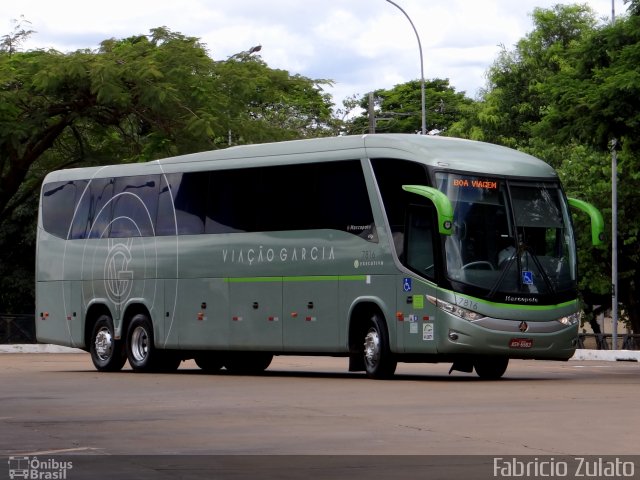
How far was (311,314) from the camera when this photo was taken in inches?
1016

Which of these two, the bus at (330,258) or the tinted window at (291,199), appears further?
the tinted window at (291,199)

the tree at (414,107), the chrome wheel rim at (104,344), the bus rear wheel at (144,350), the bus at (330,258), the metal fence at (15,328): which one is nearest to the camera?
the bus at (330,258)

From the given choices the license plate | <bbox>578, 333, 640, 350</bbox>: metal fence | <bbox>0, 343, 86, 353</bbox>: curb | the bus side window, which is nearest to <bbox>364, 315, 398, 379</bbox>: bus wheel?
the bus side window

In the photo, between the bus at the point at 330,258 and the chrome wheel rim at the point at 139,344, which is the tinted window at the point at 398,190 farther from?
the chrome wheel rim at the point at 139,344

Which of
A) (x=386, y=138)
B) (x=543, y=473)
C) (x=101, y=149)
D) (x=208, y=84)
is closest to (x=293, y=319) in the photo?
(x=386, y=138)

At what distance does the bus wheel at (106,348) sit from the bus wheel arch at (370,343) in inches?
233

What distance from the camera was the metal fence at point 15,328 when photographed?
48.7 meters

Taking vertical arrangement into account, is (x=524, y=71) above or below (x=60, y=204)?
above

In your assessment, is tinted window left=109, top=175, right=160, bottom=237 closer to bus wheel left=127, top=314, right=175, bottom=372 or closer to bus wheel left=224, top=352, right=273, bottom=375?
bus wheel left=127, top=314, right=175, bottom=372

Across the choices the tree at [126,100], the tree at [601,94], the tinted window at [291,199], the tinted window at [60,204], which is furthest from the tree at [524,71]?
the tinted window at [291,199]

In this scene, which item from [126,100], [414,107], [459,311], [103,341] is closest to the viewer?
[459,311]

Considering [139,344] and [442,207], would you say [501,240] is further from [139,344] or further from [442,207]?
[139,344]

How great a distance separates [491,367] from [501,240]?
2.77m

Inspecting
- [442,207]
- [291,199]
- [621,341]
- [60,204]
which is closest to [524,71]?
[621,341]
